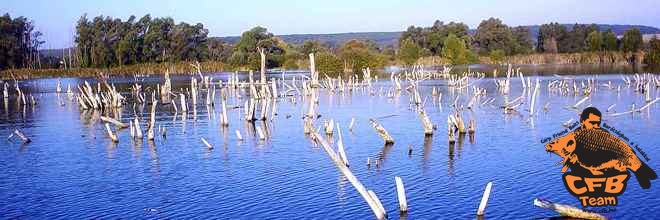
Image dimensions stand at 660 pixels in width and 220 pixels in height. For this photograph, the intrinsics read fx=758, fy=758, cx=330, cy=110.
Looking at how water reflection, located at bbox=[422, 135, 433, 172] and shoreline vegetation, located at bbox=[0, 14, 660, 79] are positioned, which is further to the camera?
shoreline vegetation, located at bbox=[0, 14, 660, 79]

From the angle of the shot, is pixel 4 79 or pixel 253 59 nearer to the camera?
pixel 4 79

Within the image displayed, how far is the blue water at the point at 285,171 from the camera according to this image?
67.1 feet

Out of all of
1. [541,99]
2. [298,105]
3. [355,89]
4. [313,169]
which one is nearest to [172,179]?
[313,169]

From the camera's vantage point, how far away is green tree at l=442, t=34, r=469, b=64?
144188 mm

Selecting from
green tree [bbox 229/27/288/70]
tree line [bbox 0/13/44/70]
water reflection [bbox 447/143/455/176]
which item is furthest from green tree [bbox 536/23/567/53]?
water reflection [bbox 447/143/455/176]

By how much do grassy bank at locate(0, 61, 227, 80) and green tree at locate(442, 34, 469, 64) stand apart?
4278 cm

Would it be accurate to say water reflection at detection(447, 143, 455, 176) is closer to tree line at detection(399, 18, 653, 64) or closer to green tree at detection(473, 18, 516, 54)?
tree line at detection(399, 18, 653, 64)

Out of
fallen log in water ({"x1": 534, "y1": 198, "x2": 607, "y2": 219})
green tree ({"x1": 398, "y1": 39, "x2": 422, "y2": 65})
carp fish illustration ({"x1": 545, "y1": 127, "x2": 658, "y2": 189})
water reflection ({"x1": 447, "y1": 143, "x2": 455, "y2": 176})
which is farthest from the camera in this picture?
green tree ({"x1": 398, "y1": 39, "x2": 422, "y2": 65})

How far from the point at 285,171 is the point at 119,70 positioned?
376ft

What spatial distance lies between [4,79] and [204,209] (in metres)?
111

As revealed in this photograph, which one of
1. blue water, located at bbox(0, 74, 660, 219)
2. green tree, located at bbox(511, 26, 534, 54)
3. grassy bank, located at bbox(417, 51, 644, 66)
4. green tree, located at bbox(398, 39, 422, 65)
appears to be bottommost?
blue water, located at bbox(0, 74, 660, 219)

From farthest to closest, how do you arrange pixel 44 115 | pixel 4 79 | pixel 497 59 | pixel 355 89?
pixel 497 59
pixel 4 79
pixel 355 89
pixel 44 115

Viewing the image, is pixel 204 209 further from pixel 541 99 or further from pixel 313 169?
pixel 541 99

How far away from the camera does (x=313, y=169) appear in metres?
26.3
